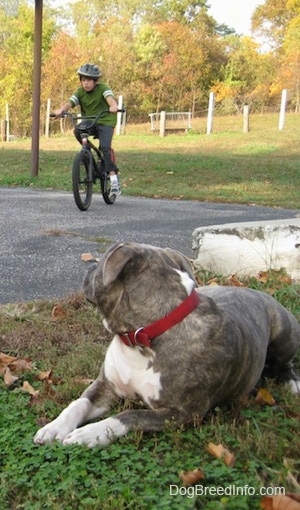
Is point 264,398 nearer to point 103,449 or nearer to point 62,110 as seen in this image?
point 103,449

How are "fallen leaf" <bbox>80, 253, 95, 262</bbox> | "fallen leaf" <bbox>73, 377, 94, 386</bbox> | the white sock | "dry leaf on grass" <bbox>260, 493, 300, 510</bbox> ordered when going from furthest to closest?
the white sock, "fallen leaf" <bbox>80, 253, 95, 262</bbox>, "fallen leaf" <bbox>73, 377, 94, 386</bbox>, "dry leaf on grass" <bbox>260, 493, 300, 510</bbox>

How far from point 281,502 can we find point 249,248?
3645 mm

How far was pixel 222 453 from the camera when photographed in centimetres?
279

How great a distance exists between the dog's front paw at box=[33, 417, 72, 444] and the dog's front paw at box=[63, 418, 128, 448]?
0.21ft

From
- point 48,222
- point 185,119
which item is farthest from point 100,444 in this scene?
Result: point 185,119

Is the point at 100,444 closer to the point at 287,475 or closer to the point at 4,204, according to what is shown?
the point at 287,475

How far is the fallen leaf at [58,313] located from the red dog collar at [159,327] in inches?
68.8

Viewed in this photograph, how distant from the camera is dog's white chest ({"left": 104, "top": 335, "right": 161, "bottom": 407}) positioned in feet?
10.1

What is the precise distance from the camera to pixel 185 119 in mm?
35250

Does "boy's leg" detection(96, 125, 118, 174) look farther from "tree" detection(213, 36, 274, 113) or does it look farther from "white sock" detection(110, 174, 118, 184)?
"tree" detection(213, 36, 274, 113)

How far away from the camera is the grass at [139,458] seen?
98.0 inches

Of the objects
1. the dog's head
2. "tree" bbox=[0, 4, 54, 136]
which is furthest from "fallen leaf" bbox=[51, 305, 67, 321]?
"tree" bbox=[0, 4, 54, 136]

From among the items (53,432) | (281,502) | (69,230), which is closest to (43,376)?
(53,432)

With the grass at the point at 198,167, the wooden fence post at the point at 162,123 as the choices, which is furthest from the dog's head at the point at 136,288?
the wooden fence post at the point at 162,123
